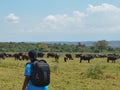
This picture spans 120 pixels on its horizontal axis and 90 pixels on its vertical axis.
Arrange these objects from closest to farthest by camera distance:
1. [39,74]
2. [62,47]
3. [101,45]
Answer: [39,74] < [62,47] < [101,45]

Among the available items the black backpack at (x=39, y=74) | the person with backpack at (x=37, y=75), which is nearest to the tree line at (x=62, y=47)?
the person with backpack at (x=37, y=75)

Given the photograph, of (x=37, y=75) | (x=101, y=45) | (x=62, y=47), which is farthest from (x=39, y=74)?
(x=101, y=45)

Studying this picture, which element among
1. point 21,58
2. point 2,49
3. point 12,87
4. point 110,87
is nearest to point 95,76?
point 110,87

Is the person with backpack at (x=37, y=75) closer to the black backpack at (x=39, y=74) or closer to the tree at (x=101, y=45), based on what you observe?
the black backpack at (x=39, y=74)

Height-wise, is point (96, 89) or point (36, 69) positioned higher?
point (36, 69)

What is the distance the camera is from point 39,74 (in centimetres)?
800

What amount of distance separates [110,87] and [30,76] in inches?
409

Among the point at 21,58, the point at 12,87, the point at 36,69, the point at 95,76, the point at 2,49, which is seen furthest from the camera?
the point at 2,49

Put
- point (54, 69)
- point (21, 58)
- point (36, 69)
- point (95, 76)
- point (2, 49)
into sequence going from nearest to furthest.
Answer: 1. point (36, 69)
2. point (95, 76)
3. point (54, 69)
4. point (21, 58)
5. point (2, 49)

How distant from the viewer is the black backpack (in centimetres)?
799

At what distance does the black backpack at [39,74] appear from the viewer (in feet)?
26.2

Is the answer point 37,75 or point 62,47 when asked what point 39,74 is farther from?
point 62,47

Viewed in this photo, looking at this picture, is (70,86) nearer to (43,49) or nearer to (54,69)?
(54,69)

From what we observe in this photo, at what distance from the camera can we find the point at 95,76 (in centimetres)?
2248
